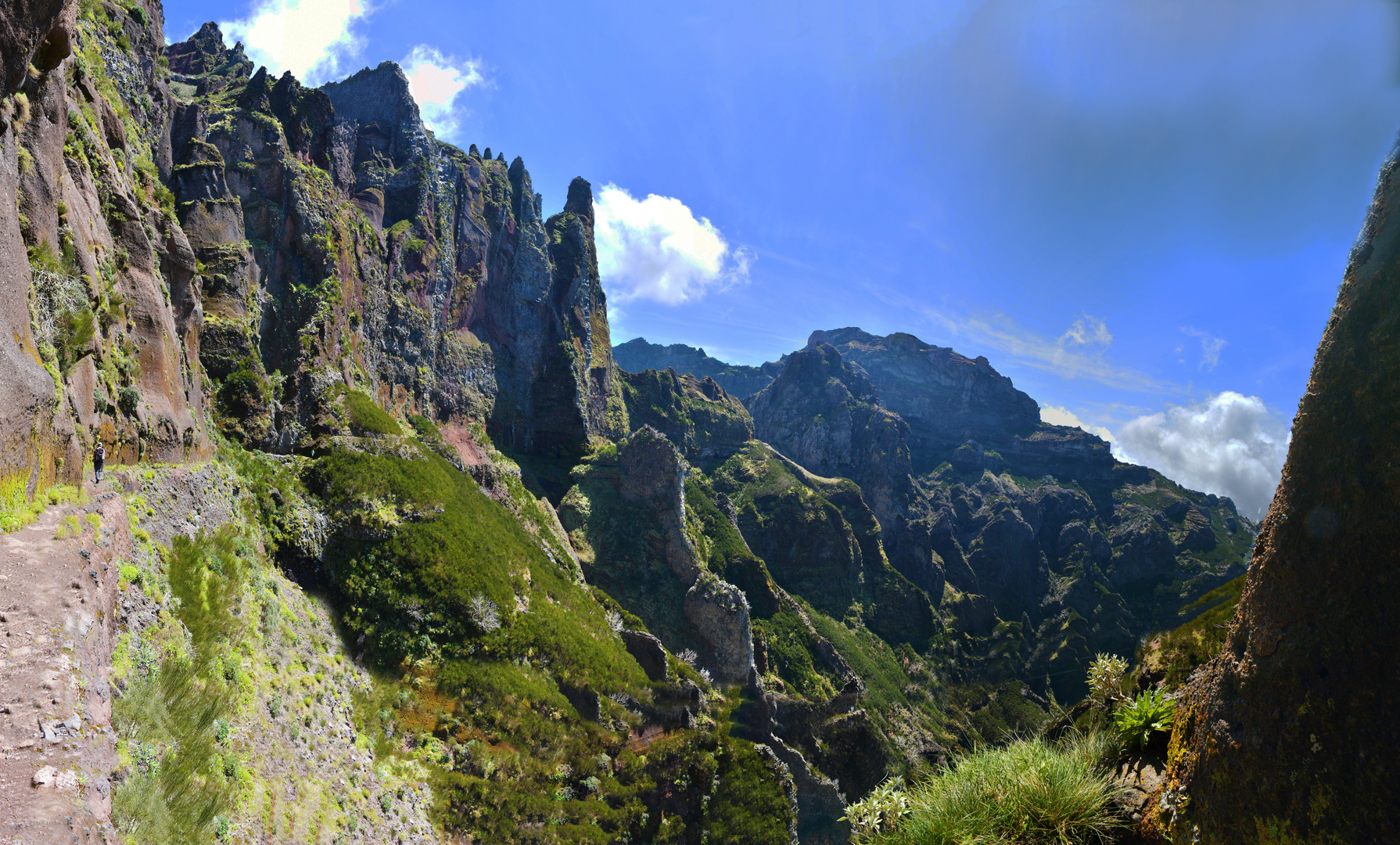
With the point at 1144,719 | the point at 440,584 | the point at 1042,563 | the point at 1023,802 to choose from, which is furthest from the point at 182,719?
the point at 1042,563

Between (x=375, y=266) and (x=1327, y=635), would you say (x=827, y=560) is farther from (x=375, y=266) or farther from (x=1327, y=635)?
(x=1327, y=635)

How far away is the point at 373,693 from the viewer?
85.5ft

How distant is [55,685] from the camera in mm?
7398

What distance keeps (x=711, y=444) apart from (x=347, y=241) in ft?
373

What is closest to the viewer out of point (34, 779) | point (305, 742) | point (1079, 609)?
point (34, 779)

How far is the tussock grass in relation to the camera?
18.1 feet

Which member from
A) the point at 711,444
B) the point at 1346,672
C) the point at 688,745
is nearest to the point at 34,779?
the point at 1346,672

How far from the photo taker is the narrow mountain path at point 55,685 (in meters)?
6.10

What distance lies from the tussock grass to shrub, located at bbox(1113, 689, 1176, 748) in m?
0.22

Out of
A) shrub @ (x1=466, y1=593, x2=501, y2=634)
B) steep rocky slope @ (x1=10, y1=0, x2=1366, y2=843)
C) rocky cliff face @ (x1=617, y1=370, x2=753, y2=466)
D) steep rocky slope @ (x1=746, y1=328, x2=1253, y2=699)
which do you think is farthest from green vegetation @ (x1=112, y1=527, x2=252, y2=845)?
steep rocky slope @ (x1=746, y1=328, x2=1253, y2=699)

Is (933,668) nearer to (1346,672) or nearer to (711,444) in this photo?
(711,444)

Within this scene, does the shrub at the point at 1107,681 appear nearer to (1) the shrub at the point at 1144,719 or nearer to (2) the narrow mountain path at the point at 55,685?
(1) the shrub at the point at 1144,719

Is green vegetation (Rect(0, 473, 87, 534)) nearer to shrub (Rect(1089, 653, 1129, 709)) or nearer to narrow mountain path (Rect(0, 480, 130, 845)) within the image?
narrow mountain path (Rect(0, 480, 130, 845))

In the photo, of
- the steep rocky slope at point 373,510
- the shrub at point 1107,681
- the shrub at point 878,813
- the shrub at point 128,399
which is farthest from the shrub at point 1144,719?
the shrub at point 128,399
